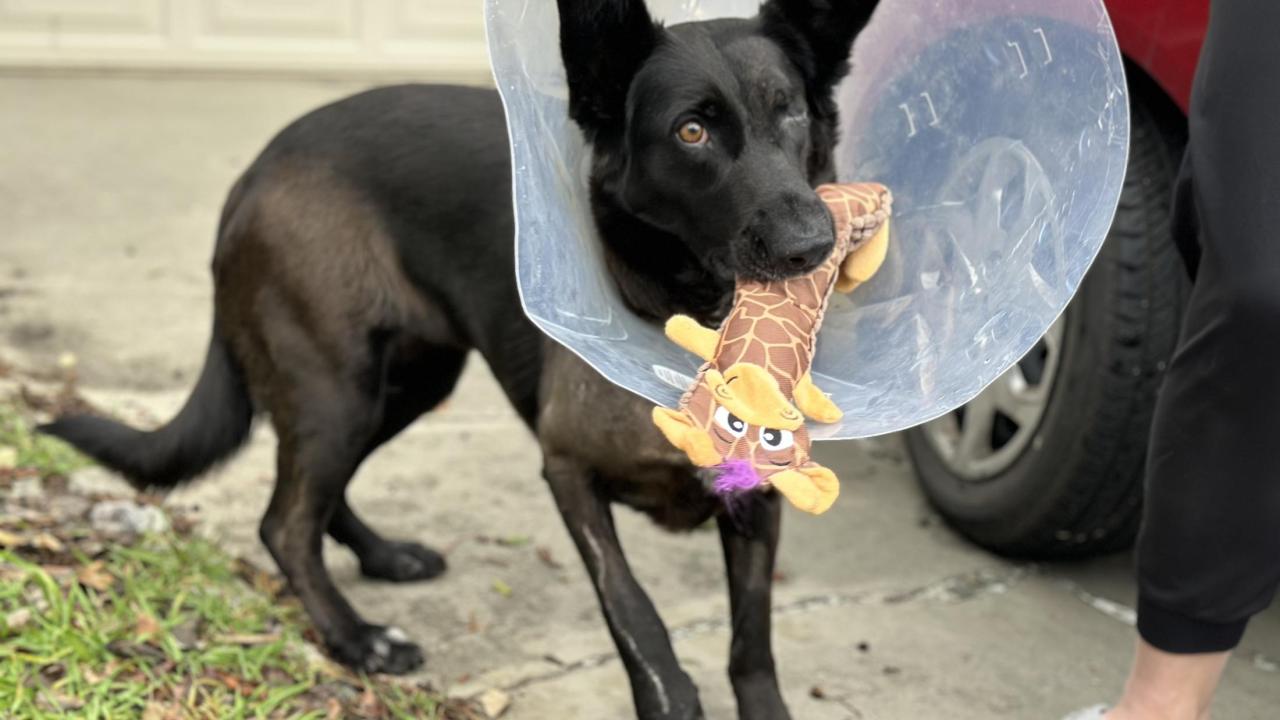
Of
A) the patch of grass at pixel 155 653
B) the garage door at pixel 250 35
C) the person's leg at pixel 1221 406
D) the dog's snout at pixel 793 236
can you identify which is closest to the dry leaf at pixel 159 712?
the patch of grass at pixel 155 653

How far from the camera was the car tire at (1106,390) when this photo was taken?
→ 3.15 m

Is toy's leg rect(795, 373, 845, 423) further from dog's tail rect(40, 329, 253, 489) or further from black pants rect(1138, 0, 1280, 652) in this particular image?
dog's tail rect(40, 329, 253, 489)

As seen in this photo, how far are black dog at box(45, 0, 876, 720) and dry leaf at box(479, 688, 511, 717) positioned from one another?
0.23 metres

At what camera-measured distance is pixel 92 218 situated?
19.2 ft

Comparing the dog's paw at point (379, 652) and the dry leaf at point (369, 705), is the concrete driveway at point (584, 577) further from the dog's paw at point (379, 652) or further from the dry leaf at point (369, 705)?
the dry leaf at point (369, 705)

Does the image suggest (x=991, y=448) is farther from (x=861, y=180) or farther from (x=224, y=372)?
(x=224, y=372)

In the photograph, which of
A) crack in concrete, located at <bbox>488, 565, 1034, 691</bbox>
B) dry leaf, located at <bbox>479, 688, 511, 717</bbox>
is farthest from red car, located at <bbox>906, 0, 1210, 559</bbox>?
dry leaf, located at <bbox>479, 688, 511, 717</bbox>

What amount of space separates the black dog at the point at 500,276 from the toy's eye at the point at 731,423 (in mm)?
287

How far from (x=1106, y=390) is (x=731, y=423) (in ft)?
4.91

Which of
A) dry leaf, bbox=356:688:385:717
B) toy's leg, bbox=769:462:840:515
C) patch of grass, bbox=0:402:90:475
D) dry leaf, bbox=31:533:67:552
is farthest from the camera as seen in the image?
patch of grass, bbox=0:402:90:475

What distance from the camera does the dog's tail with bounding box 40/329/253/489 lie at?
3.12 m

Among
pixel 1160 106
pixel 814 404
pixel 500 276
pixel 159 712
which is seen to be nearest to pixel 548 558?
pixel 500 276

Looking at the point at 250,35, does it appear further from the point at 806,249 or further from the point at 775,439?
the point at 775,439

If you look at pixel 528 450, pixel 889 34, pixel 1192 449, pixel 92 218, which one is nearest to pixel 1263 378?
pixel 1192 449
